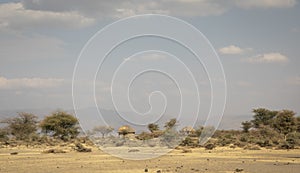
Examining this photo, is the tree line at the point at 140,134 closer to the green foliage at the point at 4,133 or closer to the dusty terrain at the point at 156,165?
the green foliage at the point at 4,133

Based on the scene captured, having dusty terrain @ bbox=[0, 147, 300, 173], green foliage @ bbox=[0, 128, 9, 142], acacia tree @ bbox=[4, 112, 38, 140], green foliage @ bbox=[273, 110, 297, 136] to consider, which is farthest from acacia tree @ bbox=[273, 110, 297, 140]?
green foliage @ bbox=[0, 128, 9, 142]

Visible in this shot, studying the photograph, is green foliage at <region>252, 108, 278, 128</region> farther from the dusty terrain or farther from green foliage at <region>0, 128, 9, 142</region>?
the dusty terrain

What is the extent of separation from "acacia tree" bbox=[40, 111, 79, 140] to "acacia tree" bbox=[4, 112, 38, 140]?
9.94 feet

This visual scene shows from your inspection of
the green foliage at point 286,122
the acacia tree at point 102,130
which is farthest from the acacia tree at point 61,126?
the green foliage at point 286,122

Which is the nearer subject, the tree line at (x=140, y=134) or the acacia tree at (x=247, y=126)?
the tree line at (x=140, y=134)

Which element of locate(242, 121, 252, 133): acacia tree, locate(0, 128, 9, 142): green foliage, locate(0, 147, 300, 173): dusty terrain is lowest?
locate(0, 147, 300, 173): dusty terrain

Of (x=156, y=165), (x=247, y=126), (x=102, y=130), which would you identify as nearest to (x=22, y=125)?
(x=102, y=130)

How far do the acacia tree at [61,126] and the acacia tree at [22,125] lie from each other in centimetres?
303

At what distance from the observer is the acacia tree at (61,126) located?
213ft

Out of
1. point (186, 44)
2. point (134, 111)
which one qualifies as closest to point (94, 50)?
point (134, 111)

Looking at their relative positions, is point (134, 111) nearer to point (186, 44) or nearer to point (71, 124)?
point (186, 44)

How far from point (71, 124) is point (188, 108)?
127 feet

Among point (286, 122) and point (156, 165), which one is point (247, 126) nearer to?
point (286, 122)

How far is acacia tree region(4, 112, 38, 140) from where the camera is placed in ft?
225
